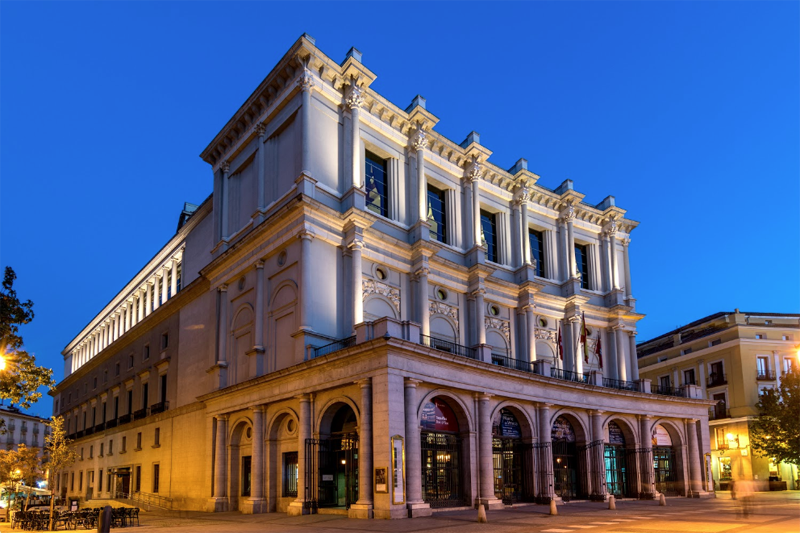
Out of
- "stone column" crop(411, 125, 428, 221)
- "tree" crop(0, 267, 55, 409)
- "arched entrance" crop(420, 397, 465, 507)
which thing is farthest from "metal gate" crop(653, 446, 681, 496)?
"tree" crop(0, 267, 55, 409)

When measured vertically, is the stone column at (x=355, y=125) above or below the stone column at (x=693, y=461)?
above

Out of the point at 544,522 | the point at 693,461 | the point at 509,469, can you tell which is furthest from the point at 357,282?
the point at 693,461

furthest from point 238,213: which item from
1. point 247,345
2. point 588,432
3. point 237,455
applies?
point 588,432

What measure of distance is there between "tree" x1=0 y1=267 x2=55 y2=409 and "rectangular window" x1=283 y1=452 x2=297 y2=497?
11765mm

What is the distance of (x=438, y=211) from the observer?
139ft

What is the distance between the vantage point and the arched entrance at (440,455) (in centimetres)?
2942

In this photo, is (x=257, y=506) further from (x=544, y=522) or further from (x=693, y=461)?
(x=693, y=461)

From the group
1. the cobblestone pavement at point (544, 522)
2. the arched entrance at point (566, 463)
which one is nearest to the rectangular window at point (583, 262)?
the arched entrance at point (566, 463)

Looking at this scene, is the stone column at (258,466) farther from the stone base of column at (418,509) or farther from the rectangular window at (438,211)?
the rectangular window at (438,211)

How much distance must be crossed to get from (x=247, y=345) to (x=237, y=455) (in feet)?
18.5

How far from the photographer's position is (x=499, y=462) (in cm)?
3403

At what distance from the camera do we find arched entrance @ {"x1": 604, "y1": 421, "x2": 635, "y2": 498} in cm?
4044

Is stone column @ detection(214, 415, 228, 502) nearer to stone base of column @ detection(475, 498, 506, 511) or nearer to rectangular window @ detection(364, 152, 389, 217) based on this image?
stone base of column @ detection(475, 498, 506, 511)

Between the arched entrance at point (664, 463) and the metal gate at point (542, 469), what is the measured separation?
11.4m
